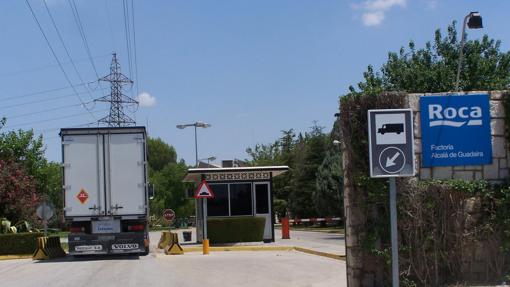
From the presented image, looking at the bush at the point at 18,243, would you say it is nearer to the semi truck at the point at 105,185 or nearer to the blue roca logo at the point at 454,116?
the semi truck at the point at 105,185

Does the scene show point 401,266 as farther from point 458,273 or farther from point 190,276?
point 190,276

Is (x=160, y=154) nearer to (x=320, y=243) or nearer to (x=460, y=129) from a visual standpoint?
(x=320, y=243)

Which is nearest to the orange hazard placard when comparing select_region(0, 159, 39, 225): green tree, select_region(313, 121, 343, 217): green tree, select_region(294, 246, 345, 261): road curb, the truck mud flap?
the truck mud flap

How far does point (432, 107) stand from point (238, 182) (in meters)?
18.2

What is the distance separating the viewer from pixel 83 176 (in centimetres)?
2006

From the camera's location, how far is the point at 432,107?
10.8 meters

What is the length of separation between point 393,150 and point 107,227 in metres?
13.6

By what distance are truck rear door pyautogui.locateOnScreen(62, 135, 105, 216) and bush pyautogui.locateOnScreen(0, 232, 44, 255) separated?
5931mm

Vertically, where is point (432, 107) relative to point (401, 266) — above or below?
above

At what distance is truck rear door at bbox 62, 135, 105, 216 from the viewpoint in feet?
65.4

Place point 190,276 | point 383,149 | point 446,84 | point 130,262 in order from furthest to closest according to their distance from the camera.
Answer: point 446,84
point 130,262
point 190,276
point 383,149

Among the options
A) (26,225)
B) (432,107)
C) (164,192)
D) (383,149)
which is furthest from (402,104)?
(164,192)

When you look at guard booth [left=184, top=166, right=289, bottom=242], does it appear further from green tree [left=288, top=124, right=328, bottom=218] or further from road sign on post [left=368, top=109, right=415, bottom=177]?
green tree [left=288, top=124, right=328, bottom=218]

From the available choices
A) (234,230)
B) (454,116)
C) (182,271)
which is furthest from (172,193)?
(454,116)
